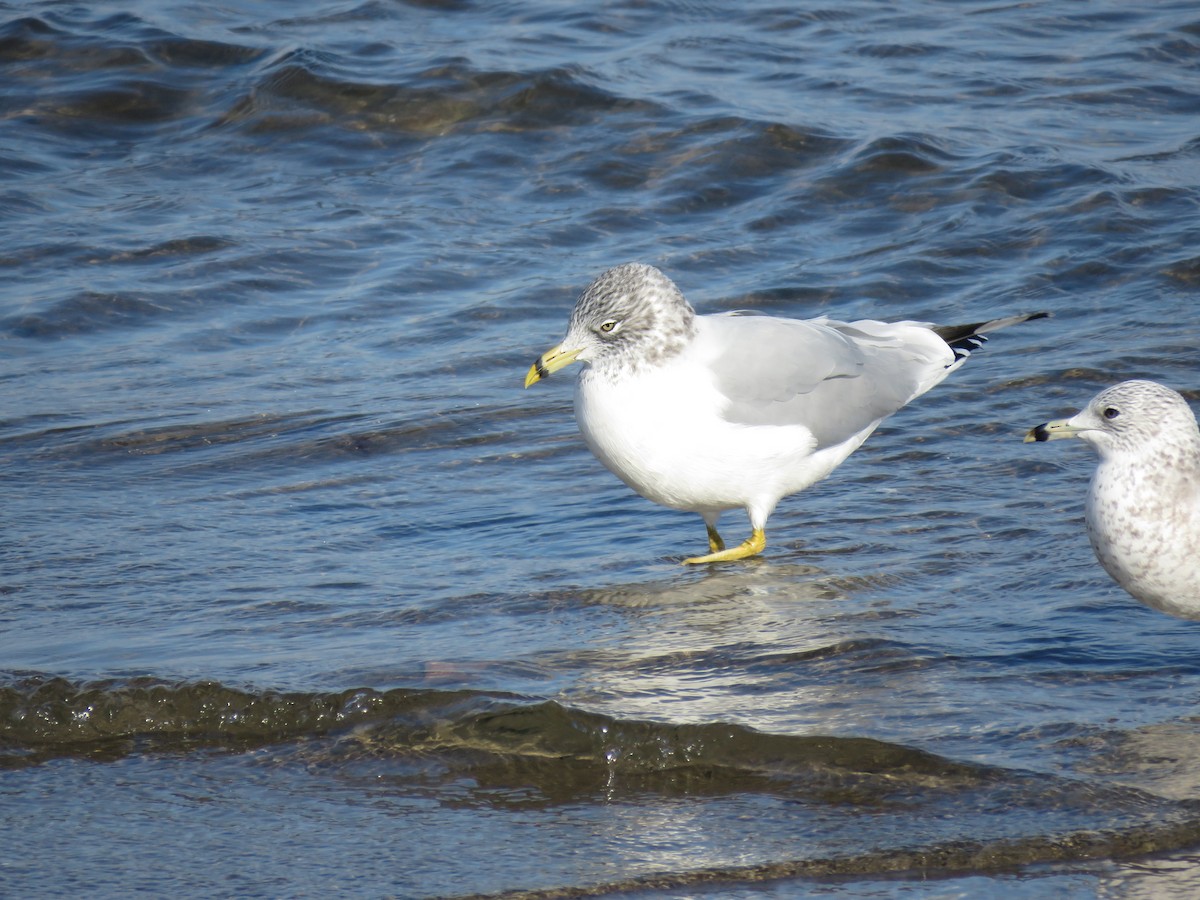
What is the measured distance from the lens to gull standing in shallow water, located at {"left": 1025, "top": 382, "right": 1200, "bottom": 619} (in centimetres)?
443

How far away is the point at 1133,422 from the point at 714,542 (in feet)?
6.32

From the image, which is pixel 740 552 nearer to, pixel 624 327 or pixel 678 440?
pixel 678 440

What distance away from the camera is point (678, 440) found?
5523 mm

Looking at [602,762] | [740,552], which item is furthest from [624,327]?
[602,762]

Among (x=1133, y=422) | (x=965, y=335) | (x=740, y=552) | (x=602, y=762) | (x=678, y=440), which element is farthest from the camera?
(x=965, y=335)

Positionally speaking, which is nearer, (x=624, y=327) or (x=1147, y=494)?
(x=1147, y=494)

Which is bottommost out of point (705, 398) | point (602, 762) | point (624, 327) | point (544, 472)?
point (602, 762)

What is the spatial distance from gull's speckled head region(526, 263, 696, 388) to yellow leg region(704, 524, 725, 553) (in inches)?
33.2

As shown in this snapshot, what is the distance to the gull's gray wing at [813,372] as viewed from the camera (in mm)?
5727

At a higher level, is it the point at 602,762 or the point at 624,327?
the point at 624,327

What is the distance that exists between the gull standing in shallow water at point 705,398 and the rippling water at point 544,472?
32 centimetres

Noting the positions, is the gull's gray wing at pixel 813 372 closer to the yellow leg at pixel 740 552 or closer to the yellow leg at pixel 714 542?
the yellow leg at pixel 740 552

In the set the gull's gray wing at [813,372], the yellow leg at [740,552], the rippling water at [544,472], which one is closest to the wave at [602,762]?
the rippling water at [544,472]

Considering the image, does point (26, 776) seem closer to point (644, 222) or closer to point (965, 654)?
point (965, 654)
